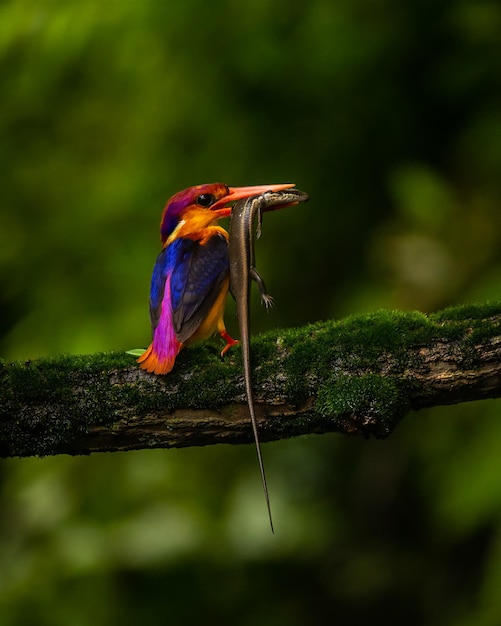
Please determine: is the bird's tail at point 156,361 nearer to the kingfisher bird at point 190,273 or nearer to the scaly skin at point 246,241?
the kingfisher bird at point 190,273

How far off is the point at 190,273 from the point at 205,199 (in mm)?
374

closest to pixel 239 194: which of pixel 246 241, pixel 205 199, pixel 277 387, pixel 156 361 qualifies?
pixel 205 199

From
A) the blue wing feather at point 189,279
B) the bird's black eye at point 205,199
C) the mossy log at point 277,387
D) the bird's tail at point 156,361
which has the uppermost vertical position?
the bird's black eye at point 205,199

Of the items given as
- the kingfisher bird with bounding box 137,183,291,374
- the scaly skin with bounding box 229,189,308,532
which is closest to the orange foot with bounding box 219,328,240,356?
the kingfisher bird with bounding box 137,183,291,374

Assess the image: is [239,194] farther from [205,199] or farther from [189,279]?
[189,279]

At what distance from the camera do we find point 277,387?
2898mm

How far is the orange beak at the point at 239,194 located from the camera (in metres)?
3.49

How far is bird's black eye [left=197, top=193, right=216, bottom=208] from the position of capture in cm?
360

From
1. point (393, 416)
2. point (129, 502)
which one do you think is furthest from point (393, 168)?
point (129, 502)

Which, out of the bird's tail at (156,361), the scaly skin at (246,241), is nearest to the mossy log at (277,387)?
the bird's tail at (156,361)

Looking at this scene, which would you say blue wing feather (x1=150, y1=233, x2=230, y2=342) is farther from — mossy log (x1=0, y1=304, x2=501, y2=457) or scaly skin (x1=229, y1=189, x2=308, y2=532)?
mossy log (x1=0, y1=304, x2=501, y2=457)

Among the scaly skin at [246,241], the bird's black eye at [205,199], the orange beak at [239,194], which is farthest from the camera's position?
the bird's black eye at [205,199]

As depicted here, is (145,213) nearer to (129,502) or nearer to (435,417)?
(435,417)

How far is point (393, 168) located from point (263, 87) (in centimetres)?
56
